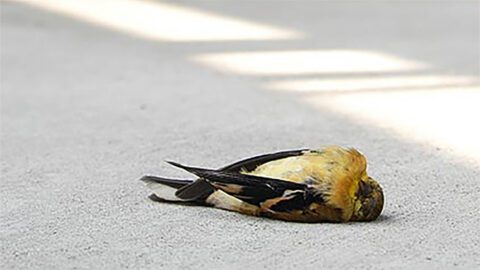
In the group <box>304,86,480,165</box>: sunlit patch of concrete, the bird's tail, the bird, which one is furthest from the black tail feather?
<box>304,86,480,165</box>: sunlit patch of concrete

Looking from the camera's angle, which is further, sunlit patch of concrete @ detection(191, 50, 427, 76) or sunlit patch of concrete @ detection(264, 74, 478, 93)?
sunlit patch of concrete @ detection(191, 50, 427, 76)

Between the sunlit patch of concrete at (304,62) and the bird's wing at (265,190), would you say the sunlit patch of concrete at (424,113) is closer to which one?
the sunlit patch of concrete at (304,62)

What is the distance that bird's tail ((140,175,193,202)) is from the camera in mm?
1645

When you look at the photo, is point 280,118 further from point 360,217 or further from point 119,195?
point 360,217

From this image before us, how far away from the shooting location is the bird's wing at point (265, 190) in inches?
57.4

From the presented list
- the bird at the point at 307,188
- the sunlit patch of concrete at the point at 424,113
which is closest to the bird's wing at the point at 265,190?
the bird at the point at 307,188

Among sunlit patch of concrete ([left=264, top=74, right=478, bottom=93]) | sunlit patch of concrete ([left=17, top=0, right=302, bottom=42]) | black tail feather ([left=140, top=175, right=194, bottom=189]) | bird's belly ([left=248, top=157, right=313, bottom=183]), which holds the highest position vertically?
bird's belly ([left=248, top=157, right=313, bottom=183])

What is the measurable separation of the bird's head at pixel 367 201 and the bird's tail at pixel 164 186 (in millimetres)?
283

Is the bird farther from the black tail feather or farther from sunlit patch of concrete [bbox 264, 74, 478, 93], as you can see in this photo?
sunlit patch of concrete [bbox 264, 74, 478, 93]

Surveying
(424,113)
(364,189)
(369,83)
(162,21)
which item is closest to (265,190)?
(364,189)

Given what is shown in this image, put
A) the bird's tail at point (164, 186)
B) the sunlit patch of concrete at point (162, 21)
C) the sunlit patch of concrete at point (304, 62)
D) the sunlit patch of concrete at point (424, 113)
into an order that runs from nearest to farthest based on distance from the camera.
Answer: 1. the bird's tail at point (164, 186)
2. the sunlit patch of concrete at point (424, 113)
3. the sunlit patch of concrete at point (304, 62)
4. the sunlit patch of concrete at point (162, 21)

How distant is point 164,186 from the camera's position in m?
1.66

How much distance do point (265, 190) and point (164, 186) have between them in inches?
9.5

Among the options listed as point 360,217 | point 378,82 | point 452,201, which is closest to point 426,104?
point 378,82
